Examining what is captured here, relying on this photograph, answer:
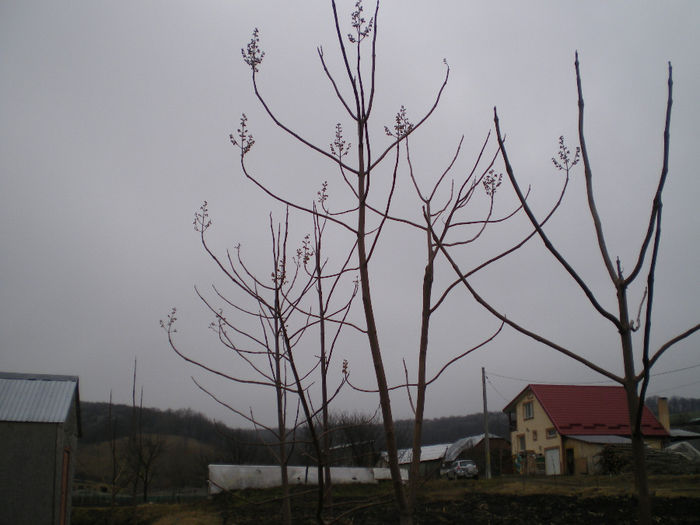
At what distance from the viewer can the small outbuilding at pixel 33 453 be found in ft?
50.5

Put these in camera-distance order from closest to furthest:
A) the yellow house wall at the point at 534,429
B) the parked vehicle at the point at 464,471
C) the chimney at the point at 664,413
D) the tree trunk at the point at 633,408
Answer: the tree trunk at the point at 633,408
the yellow house wall at the point at 534,429
the chimney at the point at 664,413
the parked vehicle at the point at 464,471

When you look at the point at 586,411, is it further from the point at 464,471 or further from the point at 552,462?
→ the point at 464,471

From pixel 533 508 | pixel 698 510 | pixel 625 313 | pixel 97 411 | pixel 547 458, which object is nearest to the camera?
pixel 625 313

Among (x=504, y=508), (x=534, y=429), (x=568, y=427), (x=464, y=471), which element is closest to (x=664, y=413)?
(x=568, y=427)

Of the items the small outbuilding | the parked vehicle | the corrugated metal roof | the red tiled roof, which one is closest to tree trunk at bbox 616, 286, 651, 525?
the small outbuilding

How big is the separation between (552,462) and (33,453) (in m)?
27.6

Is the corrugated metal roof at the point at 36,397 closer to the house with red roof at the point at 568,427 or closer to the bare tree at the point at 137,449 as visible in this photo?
the bare tree at the point at 137,449

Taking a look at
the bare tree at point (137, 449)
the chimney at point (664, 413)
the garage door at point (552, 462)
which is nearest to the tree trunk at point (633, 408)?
the bare tree at point (137, 449)

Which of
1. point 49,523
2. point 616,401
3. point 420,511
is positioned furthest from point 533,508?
point 616,401

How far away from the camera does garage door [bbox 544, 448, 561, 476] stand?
33156mm

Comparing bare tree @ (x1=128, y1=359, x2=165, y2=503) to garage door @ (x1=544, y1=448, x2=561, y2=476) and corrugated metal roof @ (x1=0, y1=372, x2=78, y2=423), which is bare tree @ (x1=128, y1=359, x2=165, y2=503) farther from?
garage door @ (x1=544, y1=448, x2=561, y2=476)

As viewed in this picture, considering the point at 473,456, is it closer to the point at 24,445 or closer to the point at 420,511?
the point at 420,511

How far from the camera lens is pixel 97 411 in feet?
89.5

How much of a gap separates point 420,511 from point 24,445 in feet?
36.3
